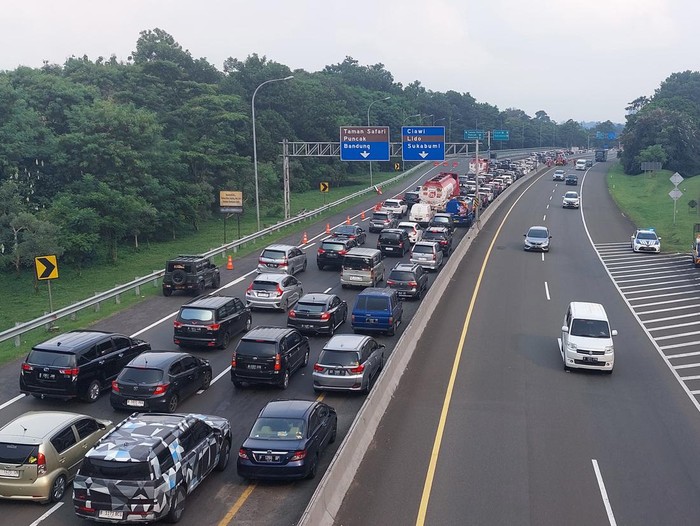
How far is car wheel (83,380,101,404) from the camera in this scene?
19.6 metres

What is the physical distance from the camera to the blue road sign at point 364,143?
57.6 m

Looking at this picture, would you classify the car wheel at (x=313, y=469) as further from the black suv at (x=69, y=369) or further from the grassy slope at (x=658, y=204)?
the grassy slope at (x=658, y=204)

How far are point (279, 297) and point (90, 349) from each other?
10.8 m

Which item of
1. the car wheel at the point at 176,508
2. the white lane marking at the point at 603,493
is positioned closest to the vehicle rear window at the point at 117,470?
the car wheel at the point at 176,508

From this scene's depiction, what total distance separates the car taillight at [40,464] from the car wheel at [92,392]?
5.68 meters

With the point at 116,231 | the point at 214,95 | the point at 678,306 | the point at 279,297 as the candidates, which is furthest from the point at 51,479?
the point at 214,95

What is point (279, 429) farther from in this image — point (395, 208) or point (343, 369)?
point (395, 208)

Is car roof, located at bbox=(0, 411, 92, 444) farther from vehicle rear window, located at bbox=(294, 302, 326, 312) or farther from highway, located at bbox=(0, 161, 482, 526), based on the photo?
vehicle rear window, located at bbox=(294, 302, 326, 312)

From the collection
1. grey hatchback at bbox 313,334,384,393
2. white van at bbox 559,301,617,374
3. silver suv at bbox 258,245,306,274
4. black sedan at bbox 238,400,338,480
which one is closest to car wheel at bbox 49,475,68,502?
black sedan at bbox 238,400,338,480

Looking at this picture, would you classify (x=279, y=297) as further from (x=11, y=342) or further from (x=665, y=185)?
(x=665, y=185)

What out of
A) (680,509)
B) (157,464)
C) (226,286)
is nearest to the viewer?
(157,464)

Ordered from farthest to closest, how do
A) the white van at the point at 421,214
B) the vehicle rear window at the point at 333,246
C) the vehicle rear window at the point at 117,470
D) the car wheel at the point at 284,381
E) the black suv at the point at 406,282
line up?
the white van at the point at 421,214 → the vehicle rear window at the point at 333,246 → the black suv at the point at 406,282 → the car wheel at the point at 284,381 → the vehicle rear window at the point at 117,470

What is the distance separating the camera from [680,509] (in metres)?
13.9

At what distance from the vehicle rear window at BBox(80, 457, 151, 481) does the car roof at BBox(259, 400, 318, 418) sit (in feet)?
10.8
